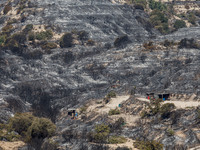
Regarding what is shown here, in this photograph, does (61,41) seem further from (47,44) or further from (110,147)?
(110,147)

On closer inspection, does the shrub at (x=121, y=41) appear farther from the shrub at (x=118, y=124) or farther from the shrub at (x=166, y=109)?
the shrub at (x=166, y=109)

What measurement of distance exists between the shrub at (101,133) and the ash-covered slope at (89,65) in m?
12.3

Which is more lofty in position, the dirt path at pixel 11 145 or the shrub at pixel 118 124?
the shrub at pixel 118 124

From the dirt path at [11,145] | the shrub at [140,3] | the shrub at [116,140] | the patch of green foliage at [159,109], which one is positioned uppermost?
the shrub at [140,3]

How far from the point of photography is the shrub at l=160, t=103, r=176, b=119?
42.0 metres

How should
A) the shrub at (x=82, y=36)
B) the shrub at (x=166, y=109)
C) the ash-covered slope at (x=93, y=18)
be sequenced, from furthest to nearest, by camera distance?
the ash-covered slope at (x=93, y=18) → the shrub at (x=82, y=36) → the shrub at (x=166, y=109)

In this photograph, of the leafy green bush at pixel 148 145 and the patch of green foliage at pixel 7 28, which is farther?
the patch of green foliage at pixel 7 28

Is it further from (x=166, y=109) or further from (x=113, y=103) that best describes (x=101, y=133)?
(x=113, y=103)

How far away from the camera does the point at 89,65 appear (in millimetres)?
74188

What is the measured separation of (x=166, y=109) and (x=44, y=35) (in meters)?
51.5

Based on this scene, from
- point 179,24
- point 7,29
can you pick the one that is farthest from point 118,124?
point 179,24

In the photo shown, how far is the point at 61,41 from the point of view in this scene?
86688 millimetres

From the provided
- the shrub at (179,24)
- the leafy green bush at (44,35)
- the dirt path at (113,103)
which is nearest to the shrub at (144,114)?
the dirt path at (113,103)

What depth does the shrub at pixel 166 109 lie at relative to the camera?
4203 centimetres
